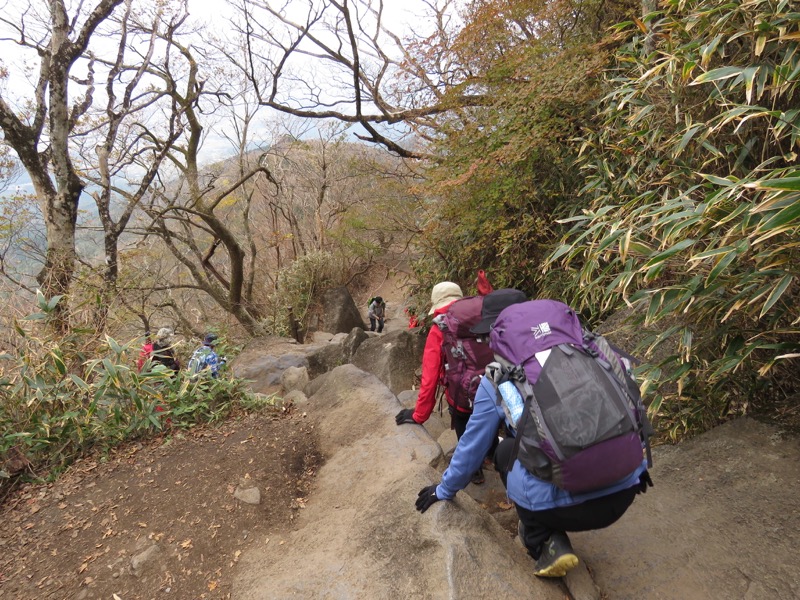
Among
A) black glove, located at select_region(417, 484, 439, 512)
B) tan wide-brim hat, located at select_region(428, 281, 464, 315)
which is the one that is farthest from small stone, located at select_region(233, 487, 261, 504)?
tan wide-brim hat, located at select_region(428, 281, 464, 315)

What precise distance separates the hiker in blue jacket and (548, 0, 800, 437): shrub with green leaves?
1156 mm

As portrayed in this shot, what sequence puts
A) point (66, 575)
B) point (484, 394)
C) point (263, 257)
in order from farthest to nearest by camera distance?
point (263, 257), point (66, 575), point (484, 394)

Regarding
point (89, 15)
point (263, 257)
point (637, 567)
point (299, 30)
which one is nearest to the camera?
point (637, 567)

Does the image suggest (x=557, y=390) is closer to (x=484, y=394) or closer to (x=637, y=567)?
(x=484, y=394)

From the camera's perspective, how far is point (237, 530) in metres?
2.87

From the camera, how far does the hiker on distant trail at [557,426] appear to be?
1.74 m

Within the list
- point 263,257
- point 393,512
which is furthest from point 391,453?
point 263,257

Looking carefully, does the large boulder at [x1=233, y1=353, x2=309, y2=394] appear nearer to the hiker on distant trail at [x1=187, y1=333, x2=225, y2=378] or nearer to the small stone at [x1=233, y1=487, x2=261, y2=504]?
the hiker on distant trail at [x1=187, y1=333, x2=225, y2=378]

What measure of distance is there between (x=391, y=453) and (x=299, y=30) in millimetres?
9735

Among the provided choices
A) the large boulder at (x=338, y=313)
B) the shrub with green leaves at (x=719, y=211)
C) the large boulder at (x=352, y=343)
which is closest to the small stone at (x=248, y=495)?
the shrub with green leaves at (x=719, y=211)

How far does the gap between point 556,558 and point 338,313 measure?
45.0ft

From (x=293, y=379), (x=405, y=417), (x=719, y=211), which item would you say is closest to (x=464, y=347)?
(x=405, y=417)

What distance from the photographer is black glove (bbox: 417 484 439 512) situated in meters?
2.43

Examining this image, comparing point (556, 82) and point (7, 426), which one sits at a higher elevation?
point (556, 82)
